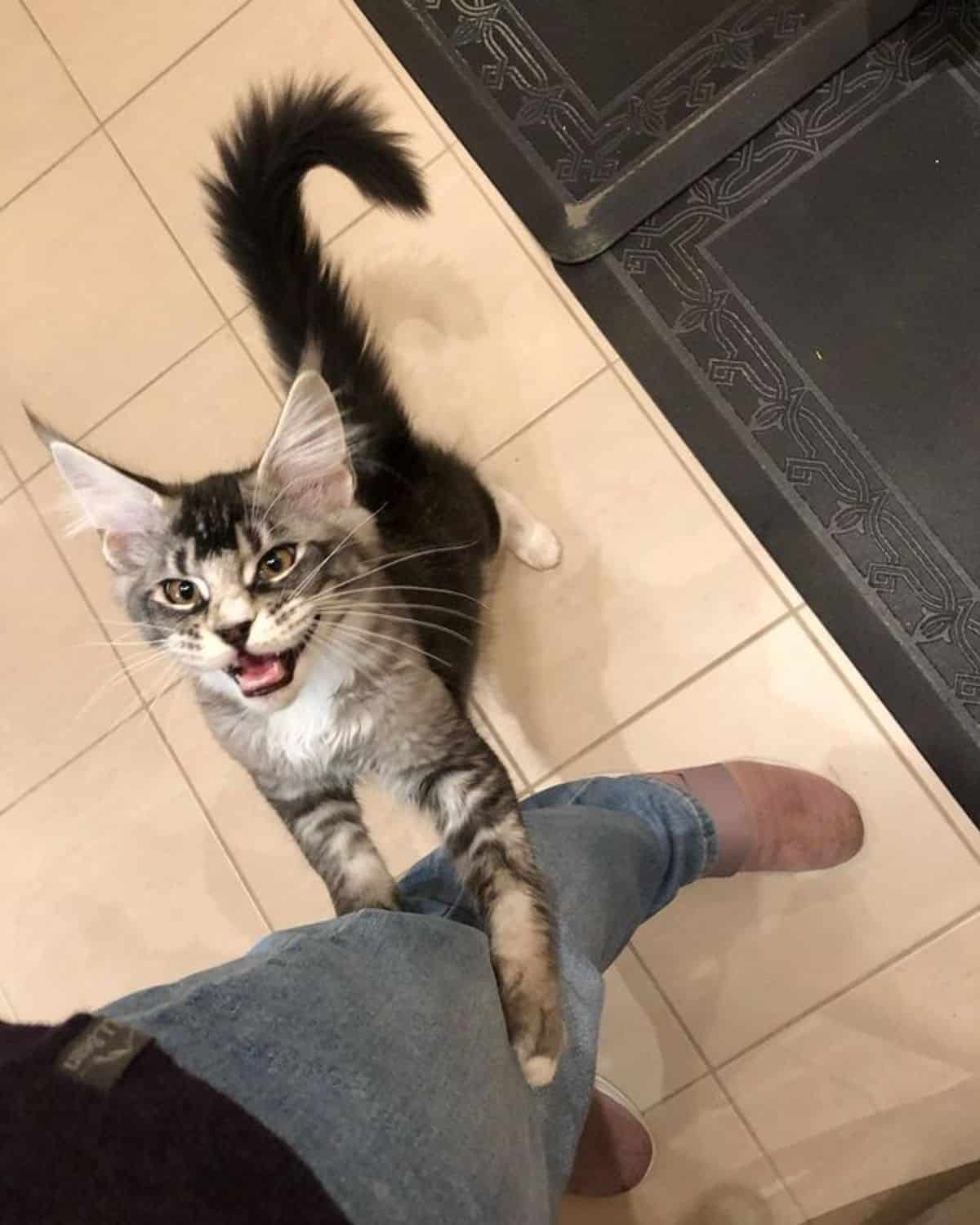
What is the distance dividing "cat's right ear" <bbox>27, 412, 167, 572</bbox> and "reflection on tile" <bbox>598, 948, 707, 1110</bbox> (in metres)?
0.87

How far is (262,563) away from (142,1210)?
1.97 feet

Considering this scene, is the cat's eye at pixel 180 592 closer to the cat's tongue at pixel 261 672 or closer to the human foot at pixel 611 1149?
the cat's tongue at pixel 261 672

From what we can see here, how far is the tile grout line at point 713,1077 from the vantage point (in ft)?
4.50

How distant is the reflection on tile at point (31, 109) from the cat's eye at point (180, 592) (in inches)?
51.2

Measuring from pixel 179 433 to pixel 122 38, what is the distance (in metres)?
0.80

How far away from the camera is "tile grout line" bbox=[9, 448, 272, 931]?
1580 millimetres

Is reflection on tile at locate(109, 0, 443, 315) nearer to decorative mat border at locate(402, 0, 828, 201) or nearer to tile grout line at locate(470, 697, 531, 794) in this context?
Result: decorative mat border at locate(402, 0, 828, 201)

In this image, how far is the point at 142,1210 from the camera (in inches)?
21.8

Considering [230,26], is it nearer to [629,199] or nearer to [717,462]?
[629,199]

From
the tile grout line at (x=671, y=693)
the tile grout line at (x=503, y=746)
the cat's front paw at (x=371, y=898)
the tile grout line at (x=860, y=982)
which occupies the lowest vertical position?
the tile grout line at (x=860, y=982)

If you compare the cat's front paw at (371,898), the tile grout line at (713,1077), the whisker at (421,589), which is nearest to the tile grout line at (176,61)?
the whisker at (421,589)

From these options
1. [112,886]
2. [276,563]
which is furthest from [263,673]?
[112,886]

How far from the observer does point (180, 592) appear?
102 centimetres

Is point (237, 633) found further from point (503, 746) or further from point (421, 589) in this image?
point (503, 746)
